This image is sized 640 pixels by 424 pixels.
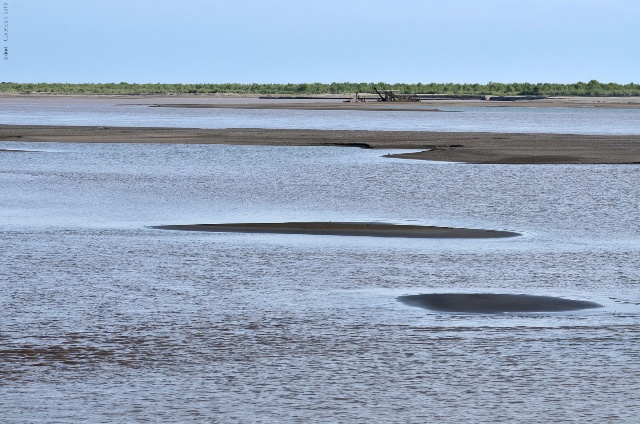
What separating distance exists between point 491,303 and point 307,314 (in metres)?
2.14

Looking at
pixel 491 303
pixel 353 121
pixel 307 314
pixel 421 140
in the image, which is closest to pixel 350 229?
pixel 491 303

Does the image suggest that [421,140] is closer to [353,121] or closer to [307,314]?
[353,121]

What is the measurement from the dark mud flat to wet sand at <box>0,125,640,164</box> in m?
23.9

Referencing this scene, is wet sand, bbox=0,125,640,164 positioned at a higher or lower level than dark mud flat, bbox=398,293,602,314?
lower

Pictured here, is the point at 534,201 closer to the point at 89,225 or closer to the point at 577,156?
the point at 89,225

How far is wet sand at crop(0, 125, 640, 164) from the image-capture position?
129ft

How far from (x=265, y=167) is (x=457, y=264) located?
63.2 feet

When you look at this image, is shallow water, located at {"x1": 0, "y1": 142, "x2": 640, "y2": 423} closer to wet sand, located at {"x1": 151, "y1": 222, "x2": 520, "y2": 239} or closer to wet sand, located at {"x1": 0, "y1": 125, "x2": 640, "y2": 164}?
wet sand, located at {"x1": 151, "y1": 222, "x2": 520, "y2": 239}

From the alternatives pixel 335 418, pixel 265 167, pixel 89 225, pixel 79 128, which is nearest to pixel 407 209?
pixel 89 225

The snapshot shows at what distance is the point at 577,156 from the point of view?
39438mm

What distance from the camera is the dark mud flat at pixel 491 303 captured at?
12992 millimetres

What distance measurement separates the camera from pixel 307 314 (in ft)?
41.4

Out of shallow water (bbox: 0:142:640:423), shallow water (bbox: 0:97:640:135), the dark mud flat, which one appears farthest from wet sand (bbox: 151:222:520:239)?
shallow water (bbox: 0:97:640:135)

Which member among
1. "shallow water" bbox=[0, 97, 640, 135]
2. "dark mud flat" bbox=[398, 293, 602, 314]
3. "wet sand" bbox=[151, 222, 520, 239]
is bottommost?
"shallow water" bbox=[0, 97, 640, 135]
